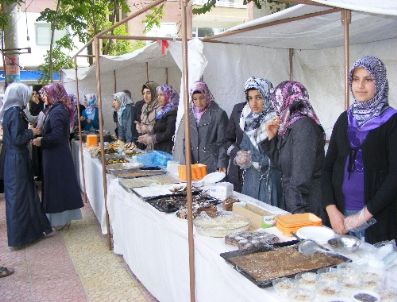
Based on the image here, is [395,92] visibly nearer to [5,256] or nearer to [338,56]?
[338,56]

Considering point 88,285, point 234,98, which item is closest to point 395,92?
point 234,98

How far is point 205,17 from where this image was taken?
1708 centimetres

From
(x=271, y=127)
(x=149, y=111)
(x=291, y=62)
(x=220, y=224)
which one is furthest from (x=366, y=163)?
(x=149, y=111)

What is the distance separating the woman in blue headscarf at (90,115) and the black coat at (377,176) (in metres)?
5.50

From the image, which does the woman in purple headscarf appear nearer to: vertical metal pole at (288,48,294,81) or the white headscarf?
the white headscarf

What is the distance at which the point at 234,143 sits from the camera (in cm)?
318

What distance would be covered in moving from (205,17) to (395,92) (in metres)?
14.3

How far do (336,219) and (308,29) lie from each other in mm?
1573

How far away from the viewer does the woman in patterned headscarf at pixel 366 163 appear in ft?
5.70

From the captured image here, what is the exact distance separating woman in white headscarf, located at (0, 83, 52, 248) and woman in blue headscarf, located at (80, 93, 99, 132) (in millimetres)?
3135

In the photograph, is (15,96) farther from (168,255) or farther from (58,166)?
(168,255)

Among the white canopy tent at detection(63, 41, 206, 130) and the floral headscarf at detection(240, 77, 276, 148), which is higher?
the white canopy tent at detection(63, 41, 206, 130)

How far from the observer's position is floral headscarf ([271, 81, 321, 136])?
226 centimetres

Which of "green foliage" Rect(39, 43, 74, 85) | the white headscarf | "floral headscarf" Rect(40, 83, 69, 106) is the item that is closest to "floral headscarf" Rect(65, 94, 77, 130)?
"floral headscarf" Rect(40, 83, 69, 106)
